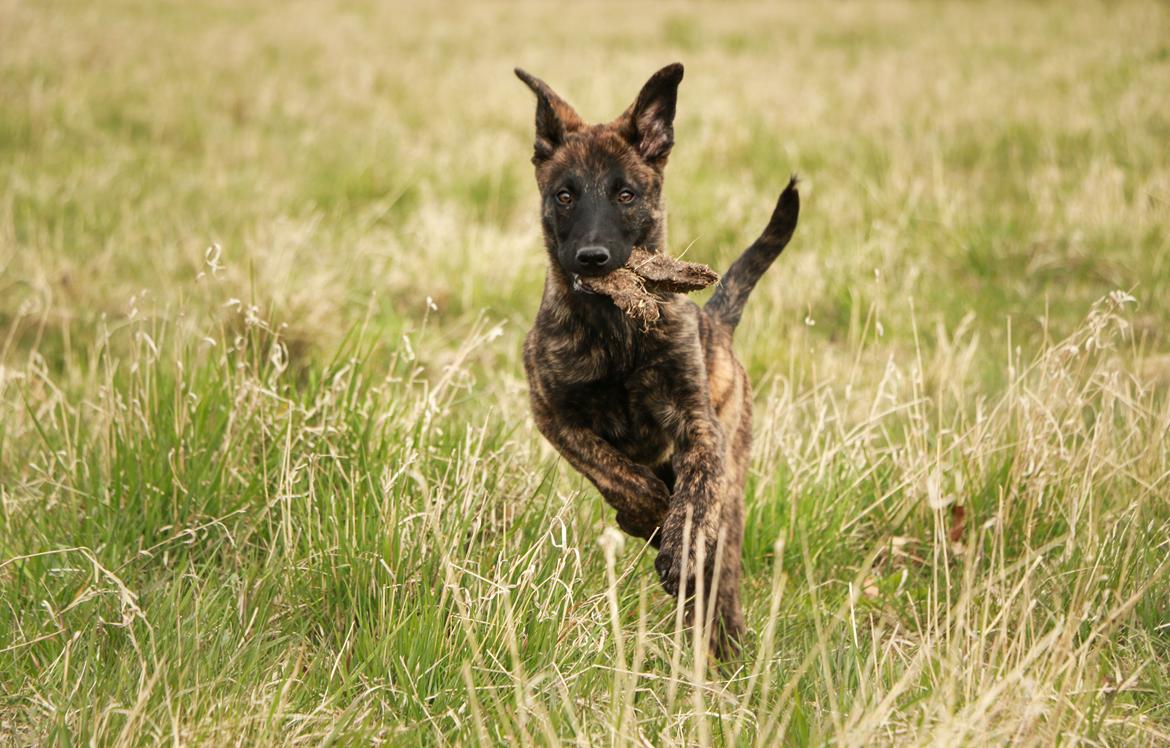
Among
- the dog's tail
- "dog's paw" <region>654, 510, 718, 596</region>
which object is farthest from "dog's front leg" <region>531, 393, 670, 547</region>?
the dog's tail

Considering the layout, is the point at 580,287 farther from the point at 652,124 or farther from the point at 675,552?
the point at 675,552

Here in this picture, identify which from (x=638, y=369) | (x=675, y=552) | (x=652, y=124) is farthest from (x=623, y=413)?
(x=652, y=124)

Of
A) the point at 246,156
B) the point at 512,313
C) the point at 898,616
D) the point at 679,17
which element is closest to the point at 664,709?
the point at 898,616

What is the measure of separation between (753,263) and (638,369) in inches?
34.8

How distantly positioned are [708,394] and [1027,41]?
1330 cm

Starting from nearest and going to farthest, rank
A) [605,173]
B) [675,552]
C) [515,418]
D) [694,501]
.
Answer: [675,552] → [694,501] → [605,173] → [515,418]

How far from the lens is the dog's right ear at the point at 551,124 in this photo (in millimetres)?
4109

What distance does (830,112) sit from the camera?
36.1ft

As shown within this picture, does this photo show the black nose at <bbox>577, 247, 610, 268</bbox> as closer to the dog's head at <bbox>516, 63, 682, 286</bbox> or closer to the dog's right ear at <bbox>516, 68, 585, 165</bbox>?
the dog's head at <bbox>516, 63, 682, 286</bbox>

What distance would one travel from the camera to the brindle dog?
342 cm

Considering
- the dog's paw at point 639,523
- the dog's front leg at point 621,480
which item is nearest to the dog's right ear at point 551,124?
the dog's front leg at point 621,480

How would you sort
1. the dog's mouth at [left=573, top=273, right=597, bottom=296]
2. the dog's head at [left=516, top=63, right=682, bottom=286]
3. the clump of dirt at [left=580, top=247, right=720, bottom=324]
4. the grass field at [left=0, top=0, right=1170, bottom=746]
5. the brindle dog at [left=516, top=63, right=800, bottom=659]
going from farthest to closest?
1. the dog's head at [left=516, top=63, right=682, bottom=286]
2. the dog's mouth at [left=573, top=273, right=597, bottom=296]
3. the brindle dog at [left=516, top=63, right=800, bottom=659]
4. the clump of dirt at [left=580, top=247, right=720, bottom=324]
5. the grass field at [left=0, top=0, right=1170, bottom=746]

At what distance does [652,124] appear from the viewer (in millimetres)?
4031

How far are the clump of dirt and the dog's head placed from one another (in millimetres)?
44
